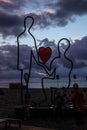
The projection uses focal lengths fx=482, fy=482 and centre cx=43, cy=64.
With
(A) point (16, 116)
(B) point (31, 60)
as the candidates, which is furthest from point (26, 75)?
(A) point (16, 116)

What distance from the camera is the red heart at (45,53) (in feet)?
82.2

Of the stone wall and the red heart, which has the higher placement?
the red heart

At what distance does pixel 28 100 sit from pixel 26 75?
5.26 feet

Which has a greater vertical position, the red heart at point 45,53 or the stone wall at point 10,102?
the red heart at point 45,53

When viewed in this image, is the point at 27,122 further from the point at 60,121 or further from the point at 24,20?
the point at 24,20

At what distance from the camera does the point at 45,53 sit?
82.6 ft

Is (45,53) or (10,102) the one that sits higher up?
(45,53)

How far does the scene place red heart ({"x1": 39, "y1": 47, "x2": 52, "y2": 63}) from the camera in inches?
987

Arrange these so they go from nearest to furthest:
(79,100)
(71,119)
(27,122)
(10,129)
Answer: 1. (79,100)
2. (10,129)
3. (27,122)
4. (71,119)

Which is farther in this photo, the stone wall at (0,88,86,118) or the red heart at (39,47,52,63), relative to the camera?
the stone wall at (0,88,86,118)

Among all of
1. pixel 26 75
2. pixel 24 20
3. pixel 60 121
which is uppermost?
pixel 24 20

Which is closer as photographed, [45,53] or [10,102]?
[45,53]

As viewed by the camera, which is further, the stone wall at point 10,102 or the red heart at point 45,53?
the stone wall at point 10,102

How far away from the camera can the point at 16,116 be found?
84.3ft
